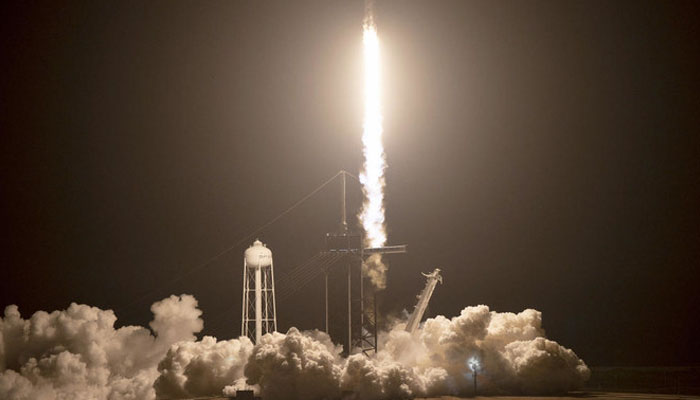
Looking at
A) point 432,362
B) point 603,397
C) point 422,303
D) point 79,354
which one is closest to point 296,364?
point 432,362

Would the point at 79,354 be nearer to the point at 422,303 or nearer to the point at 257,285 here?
the point at 257,285

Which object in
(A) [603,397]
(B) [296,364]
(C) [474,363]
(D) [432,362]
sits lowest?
(A) [603,397]

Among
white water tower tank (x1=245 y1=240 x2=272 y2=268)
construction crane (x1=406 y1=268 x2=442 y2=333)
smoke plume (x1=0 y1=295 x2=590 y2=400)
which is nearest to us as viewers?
smoke plume (x1=0 y1=295 x2=590 y2=400)

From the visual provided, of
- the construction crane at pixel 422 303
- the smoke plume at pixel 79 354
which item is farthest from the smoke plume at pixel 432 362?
the smoke plume at pixel 79 354

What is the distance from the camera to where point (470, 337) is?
237ft

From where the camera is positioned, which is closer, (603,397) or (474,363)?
(603,397)

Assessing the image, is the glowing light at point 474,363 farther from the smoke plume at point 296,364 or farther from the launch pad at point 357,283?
the launch pad at point 357,283

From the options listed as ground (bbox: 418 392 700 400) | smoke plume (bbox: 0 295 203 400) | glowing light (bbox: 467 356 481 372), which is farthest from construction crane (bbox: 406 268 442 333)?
smoke plume (bbox: 0 295 203 400)

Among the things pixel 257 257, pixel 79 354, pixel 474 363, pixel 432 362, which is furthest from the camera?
pixel 257 257

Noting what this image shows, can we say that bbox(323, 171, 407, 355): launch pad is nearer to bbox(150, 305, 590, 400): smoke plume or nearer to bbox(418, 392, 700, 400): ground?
bbox(150, 305, 590, 400): smoke plume

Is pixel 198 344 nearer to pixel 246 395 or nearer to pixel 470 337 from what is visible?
pixel 246 395

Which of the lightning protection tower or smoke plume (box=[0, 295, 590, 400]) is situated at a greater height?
the lightning protection tower

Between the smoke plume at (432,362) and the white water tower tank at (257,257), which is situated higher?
the white water tower tank at (257,257)

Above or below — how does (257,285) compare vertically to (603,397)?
above
